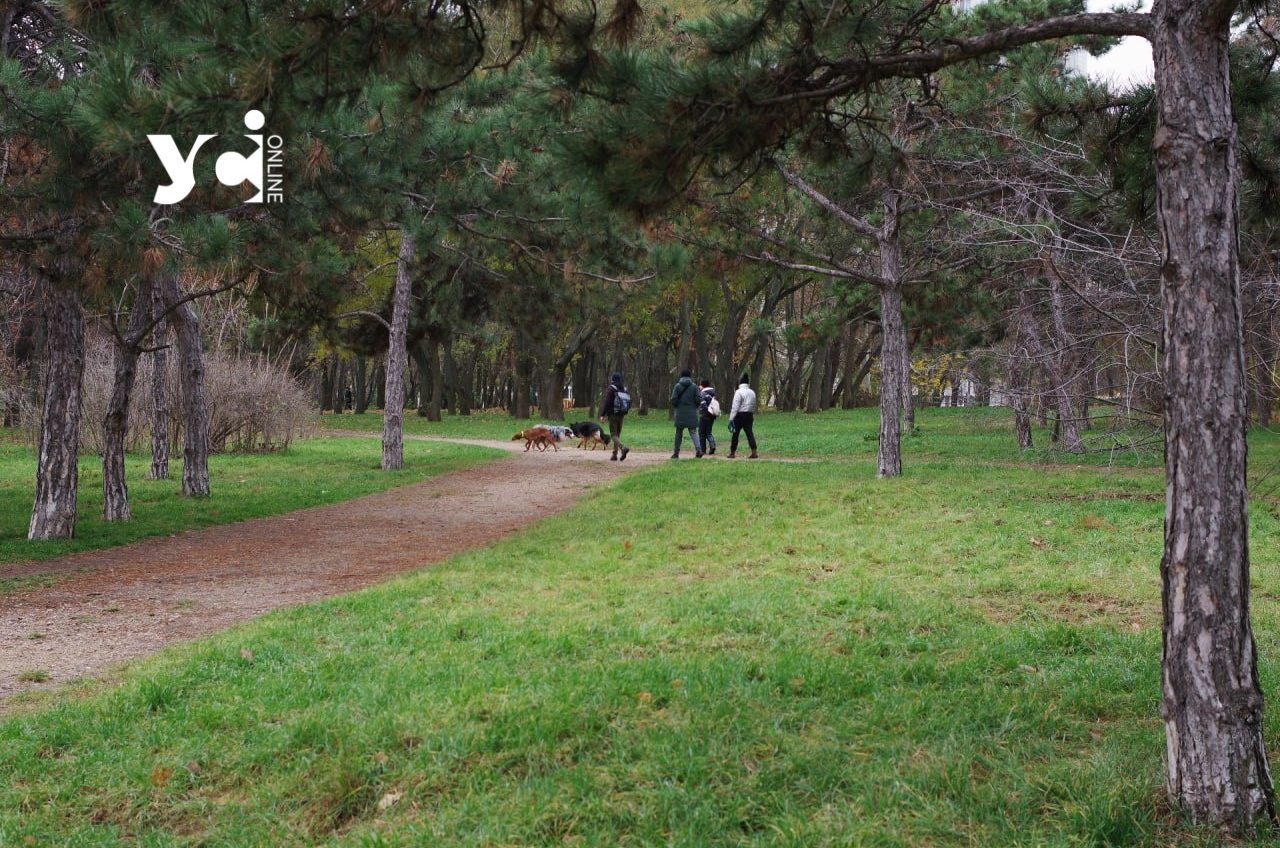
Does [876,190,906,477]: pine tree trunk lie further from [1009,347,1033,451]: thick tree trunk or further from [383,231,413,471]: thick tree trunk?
[383,231,413,471]: thick tree trunk

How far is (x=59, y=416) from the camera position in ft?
33.0

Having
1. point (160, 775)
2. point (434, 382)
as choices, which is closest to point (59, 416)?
point (160, 775)

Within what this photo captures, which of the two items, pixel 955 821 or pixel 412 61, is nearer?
pixel 955 821

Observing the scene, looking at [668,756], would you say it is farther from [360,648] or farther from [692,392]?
[692,392]

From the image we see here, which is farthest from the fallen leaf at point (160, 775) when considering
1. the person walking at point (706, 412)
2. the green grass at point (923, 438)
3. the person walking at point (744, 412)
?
the person walking at point (706, 412)

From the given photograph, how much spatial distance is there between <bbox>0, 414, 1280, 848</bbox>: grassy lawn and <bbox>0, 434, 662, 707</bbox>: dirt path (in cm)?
75

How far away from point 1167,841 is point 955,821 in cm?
67

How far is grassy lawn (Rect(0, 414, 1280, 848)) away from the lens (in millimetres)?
3494

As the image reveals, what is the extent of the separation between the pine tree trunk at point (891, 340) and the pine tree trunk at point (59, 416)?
10051mm

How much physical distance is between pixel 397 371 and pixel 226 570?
394 inches

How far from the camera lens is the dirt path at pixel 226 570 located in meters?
6.23

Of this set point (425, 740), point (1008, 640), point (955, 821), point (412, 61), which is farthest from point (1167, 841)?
point (412, 61)

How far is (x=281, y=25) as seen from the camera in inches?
169

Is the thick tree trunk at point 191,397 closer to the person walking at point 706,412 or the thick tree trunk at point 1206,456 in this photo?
the person walking at point 706,412
